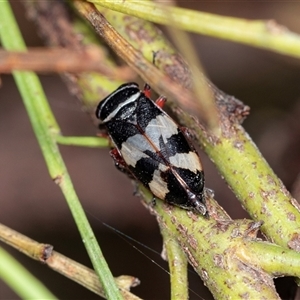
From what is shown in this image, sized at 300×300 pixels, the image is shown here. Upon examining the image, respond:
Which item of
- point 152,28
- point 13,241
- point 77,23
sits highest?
point 77,23

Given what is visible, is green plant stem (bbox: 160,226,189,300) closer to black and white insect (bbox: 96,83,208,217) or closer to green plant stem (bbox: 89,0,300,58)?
black and white insect (bbox: 96,83,208,217)

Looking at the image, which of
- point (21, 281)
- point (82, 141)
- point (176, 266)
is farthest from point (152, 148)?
point (21, 281)

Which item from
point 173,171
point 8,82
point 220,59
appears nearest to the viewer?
point 173,171

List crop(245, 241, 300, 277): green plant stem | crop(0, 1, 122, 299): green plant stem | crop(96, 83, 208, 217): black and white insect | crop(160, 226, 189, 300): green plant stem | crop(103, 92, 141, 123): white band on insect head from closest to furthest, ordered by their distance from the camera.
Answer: crop(245, 241, 300, 277): green plant stem < crop(160, 226, 189, 300): green plant stem < crop(0, 1, 122, 299): green plant stem < crop(96, 83, 208, 217): black and white insect < crop(103, 92, 141, 123): white band on insect head

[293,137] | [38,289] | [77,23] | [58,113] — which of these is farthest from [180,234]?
[58,113]

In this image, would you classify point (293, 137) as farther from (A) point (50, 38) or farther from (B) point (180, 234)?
(B) point (180, 234)

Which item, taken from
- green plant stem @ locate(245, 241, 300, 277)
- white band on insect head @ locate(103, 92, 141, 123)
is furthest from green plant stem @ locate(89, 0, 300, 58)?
white band on insect head @ locate(103, 92, 141, 123)
